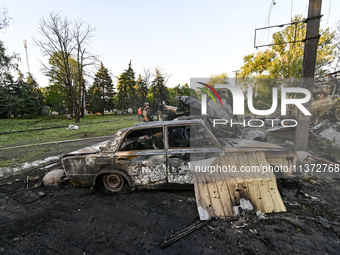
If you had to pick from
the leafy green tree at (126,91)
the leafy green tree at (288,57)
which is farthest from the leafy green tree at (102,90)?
the leafy green tree at (288,57)

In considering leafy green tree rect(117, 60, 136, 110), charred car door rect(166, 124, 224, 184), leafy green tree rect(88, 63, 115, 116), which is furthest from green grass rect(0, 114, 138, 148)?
leafy green tree rect(117, 60, 136, 110)

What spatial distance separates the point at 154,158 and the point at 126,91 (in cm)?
3589

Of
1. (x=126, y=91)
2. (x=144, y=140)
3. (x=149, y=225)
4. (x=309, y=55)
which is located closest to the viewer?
(x=149, y=225)

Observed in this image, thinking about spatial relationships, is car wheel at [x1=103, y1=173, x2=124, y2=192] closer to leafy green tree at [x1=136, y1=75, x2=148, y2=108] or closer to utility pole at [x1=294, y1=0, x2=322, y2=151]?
utility pole at [x1=294, y1=0, x2=322, y2=151]

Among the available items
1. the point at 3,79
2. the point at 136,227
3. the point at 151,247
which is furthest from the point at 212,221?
the point at 3,79

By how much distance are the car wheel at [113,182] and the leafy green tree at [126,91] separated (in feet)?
114

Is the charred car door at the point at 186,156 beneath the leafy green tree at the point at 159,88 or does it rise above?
beneath

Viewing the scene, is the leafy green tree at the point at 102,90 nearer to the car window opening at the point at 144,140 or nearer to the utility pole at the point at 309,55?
the car window opening at the point at 144,140

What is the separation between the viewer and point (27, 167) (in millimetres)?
5020

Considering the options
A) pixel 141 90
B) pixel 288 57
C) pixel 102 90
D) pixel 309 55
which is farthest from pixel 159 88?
pixel 309 55

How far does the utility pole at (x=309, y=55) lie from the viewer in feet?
14.5

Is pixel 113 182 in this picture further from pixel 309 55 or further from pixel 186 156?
pixel 309 55

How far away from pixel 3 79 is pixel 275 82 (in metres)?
33.9

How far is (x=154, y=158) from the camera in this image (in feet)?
10.0
